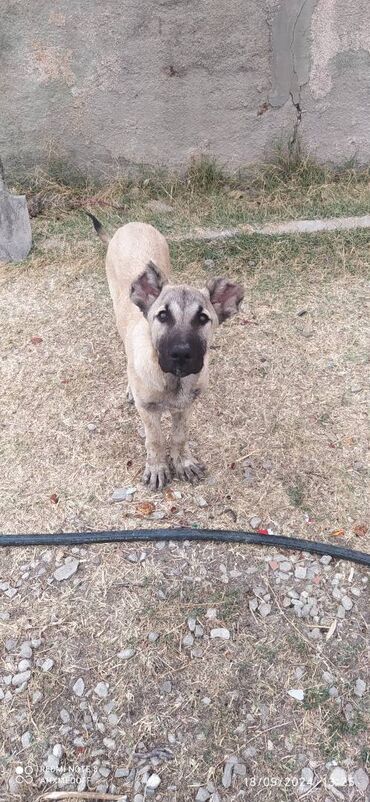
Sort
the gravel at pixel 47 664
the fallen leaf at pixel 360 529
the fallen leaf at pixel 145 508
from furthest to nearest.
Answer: the fallen leaf at pixel 145 508 < the fallen leaf at pixel 360 529 < the gravel at pixel 47 664

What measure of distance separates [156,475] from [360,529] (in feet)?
4.18

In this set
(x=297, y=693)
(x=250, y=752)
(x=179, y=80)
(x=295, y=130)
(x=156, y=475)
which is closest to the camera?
(x=250, y=752)

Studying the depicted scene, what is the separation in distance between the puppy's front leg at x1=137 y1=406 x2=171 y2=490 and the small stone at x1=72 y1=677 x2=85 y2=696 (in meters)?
1.23

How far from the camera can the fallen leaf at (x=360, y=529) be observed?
3.31 metres

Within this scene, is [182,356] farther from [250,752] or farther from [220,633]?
[250,752]

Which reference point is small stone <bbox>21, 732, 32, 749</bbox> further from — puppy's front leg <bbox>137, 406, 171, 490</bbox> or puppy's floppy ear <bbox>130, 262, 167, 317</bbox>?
puppy's floppy ear <bbox>130, 262, 167, 317</bbox>

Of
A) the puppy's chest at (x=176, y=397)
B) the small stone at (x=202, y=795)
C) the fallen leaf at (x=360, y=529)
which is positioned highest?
the puppy's chest at (x=176, y=397)

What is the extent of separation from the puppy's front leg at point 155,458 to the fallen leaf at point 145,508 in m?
0.13

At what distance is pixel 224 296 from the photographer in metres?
2.97

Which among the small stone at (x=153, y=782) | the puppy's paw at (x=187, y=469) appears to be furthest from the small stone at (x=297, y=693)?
the puppy's paw at (x=187, y=469)

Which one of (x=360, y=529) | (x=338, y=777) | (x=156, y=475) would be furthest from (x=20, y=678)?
(x=360, y=529)

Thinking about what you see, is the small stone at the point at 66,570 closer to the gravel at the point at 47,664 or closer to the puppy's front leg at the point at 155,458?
the gravel at the point at 47,664

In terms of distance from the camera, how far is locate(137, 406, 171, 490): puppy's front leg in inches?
134

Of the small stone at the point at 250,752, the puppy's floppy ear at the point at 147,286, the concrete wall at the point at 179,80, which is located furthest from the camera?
the concrete wall at the point at 179,80
